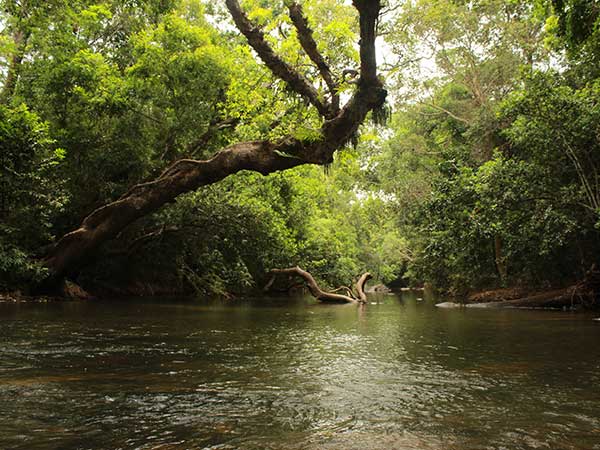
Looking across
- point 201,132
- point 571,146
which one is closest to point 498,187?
point 571,146

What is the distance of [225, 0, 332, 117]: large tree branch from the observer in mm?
9243

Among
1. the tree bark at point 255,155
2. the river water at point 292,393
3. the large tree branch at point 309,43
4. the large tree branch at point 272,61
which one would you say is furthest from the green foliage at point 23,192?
the large tree branch at point 309,43

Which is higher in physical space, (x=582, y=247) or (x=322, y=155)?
(x=322, y=155)

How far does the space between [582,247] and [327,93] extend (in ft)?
37.4

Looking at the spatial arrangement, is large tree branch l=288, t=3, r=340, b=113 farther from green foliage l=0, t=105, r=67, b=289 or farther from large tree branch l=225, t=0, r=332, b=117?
green foliage l=0, t=105, r=67, b=289

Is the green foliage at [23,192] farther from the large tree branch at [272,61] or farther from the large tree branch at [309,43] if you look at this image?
the large tree branch at [309,43]

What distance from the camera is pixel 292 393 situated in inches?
134

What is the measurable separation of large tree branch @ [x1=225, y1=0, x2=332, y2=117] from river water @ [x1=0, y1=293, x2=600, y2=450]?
5711mm

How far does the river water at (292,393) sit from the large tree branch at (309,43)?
18.1ft

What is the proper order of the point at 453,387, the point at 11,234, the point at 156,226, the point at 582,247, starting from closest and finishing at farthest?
the point at 453,387 < the point at 11,234 < the point at 582,247 < the point at 156,226

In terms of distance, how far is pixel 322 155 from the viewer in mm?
10570

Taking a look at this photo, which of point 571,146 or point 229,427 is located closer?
point 229,427

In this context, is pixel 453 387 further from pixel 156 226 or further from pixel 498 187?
pixel 156 226

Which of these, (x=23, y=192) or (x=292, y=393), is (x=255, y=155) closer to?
(x=23, y=192)
